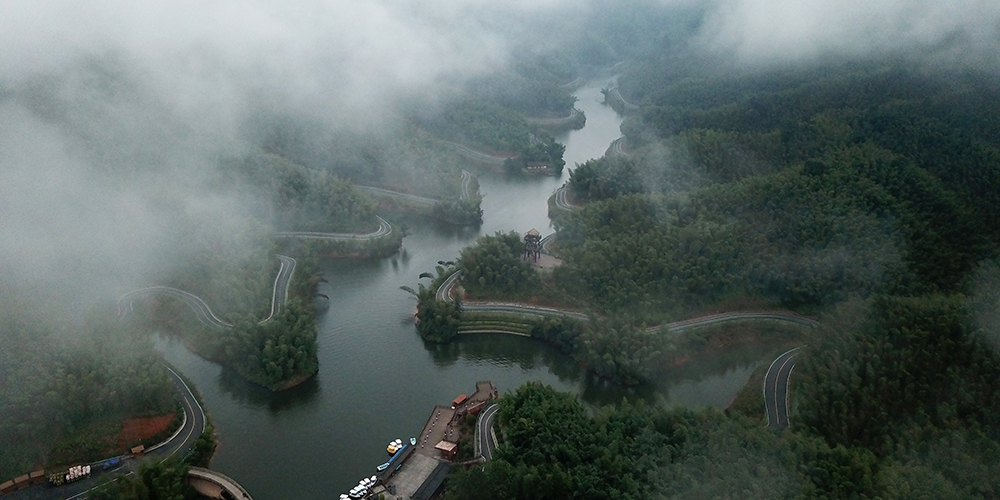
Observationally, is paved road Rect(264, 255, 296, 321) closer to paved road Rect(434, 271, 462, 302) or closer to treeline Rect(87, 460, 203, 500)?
paved road Rect(434, 271, 462, 302)

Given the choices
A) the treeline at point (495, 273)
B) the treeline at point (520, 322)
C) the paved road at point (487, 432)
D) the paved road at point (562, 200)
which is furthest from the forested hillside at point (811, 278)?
the treeline at point (495, 273)

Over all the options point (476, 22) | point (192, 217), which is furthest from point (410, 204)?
point (476, 22)

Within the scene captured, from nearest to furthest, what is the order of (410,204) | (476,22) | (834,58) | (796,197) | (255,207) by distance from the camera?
(796,197)
(255,207)
(410,204)
(834,58)
(476,22)

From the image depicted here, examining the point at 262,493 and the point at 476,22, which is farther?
the point at 476,22

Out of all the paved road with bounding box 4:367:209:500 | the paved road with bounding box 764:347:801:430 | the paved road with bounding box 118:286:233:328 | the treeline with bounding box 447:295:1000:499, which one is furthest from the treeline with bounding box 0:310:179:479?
the paved road with bounding box 764:347:801:430

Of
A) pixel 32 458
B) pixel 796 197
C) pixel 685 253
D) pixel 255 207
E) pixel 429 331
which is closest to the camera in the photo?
pixel 32 458

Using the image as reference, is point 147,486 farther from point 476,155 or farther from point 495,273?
point 476,155

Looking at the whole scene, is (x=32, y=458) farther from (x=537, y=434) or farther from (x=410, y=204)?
(x=410, y=204)
